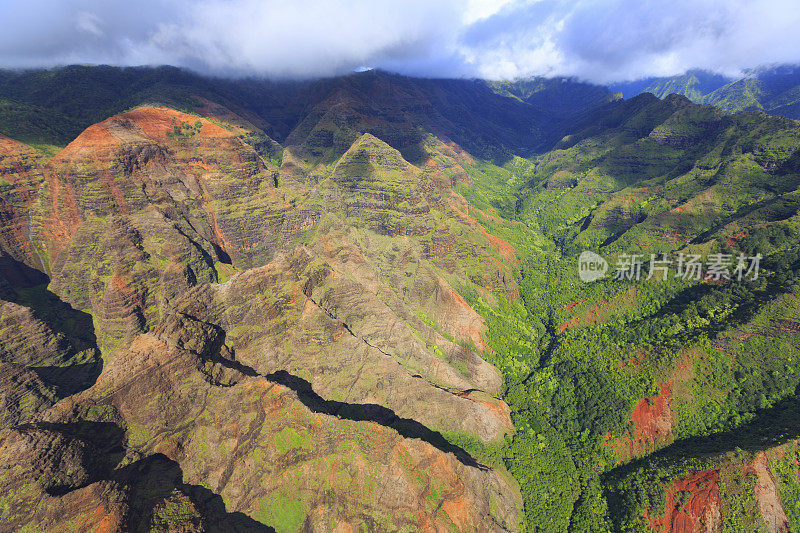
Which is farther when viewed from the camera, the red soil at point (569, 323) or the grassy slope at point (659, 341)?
the red soil at point (569, 323)

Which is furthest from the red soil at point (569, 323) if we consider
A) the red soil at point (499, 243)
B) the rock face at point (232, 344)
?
the red soil at point (499, 243)

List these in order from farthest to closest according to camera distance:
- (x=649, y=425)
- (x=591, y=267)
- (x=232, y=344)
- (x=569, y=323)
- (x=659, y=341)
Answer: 1. (x=591, y=267)
2. (x=569, y=323)
3. (x=659, y=341)
4. (x=649, y=425)
5. (x=232, y=344)

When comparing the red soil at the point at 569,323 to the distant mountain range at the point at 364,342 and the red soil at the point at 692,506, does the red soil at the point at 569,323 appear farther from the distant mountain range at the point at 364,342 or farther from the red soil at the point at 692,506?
the red soil at the point at 692,506

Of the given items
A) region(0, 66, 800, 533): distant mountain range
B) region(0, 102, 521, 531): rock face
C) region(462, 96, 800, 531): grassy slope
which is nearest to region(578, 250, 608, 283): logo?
region(0, 66, 800, 533): distant mountain range

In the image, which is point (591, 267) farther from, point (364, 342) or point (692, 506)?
point (364, 342)

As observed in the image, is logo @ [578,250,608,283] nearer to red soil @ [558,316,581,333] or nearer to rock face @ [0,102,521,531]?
red soil @ [558,316,581,333]

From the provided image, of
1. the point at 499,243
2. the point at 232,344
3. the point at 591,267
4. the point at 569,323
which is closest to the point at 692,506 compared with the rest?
the point at 569,323
